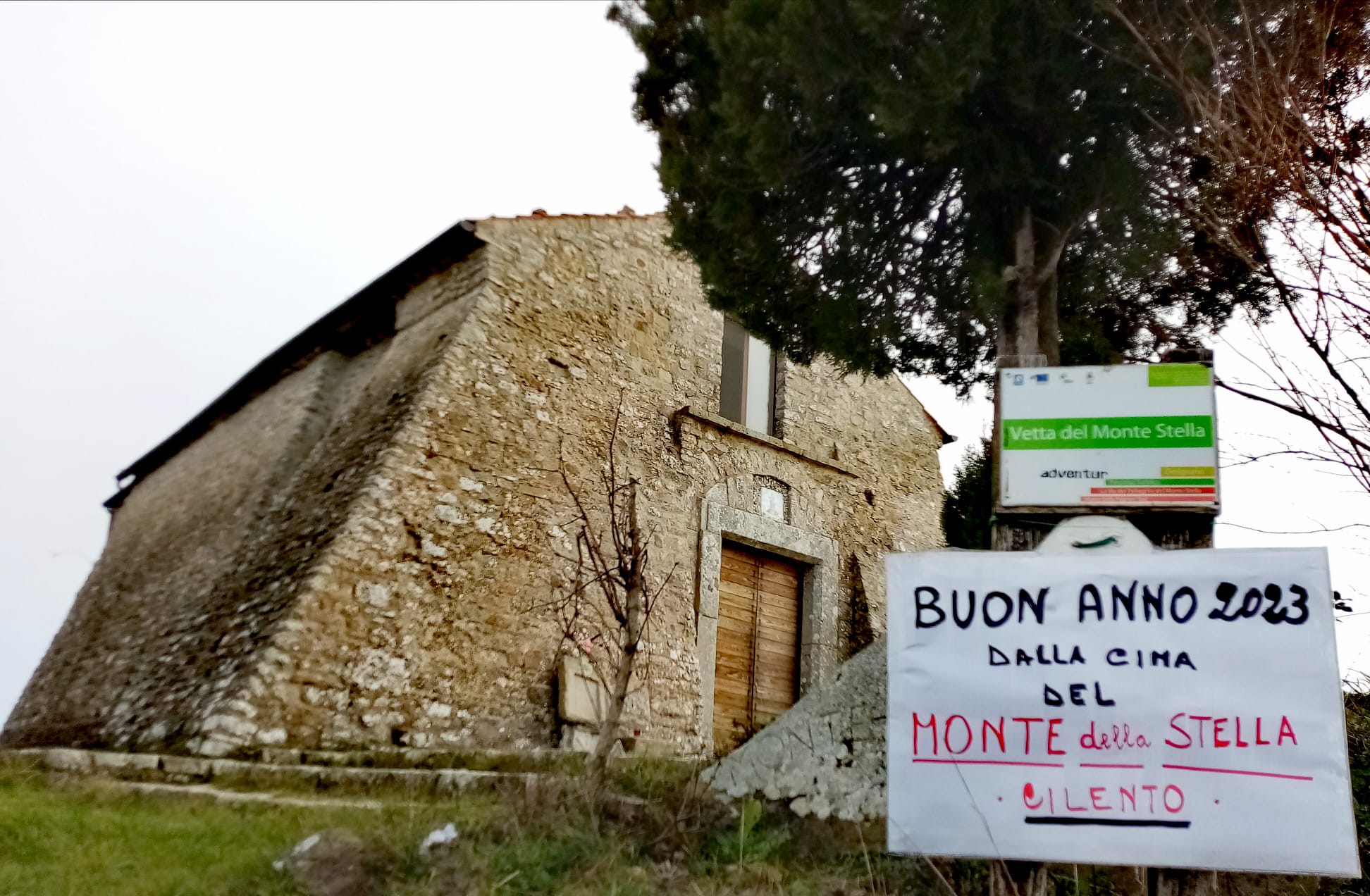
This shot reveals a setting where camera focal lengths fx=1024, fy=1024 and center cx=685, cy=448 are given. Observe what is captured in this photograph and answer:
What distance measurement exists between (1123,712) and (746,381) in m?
7.16

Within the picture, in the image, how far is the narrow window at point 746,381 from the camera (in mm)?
9492

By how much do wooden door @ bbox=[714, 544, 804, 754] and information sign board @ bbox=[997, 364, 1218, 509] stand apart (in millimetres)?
5798

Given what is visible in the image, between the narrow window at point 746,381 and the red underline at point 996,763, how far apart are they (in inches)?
265

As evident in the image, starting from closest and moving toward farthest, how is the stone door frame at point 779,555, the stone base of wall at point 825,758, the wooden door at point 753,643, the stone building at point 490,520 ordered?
1. the stone base of wall at point 825,758
2. the stone building at point 490,520
3. the stone door frame at point 779,555
4. the wooden door at point 753,643

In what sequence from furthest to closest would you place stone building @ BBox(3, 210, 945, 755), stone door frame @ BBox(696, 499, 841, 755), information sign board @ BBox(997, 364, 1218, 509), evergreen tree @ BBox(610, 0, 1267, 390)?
stone door frame @ BBox(696, 499, 841, 755), stone building @ BBox(3, 210, 945, 755), evergreen tree @ BBox(610, 0, 1267, 390), information sign board @ BBox(997, 364, 1218, 509)

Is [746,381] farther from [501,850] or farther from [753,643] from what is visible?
[501,850]

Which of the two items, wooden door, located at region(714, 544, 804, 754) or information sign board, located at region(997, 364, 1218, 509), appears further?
wooden door, located at region(714, 544, 804, 754)

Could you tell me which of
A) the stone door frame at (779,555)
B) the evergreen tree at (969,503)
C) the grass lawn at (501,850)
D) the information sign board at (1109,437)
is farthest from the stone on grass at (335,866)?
the evergreen tree at (969,503)

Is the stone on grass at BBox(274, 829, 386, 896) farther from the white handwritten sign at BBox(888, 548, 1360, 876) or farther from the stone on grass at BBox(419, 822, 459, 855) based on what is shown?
the white handwritten sign at BBox(888, 548, 1360, 876)

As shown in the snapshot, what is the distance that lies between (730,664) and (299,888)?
550cm

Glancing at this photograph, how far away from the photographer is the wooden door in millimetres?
8578

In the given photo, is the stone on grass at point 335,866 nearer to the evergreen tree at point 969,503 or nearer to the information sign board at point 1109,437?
the information sign board at point 1109,437

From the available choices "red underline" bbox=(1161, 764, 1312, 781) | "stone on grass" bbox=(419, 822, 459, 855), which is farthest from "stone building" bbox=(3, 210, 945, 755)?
Result: "red underline" bbox=(1161, 764, 1312, 781)

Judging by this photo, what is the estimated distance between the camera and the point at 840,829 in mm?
3779
